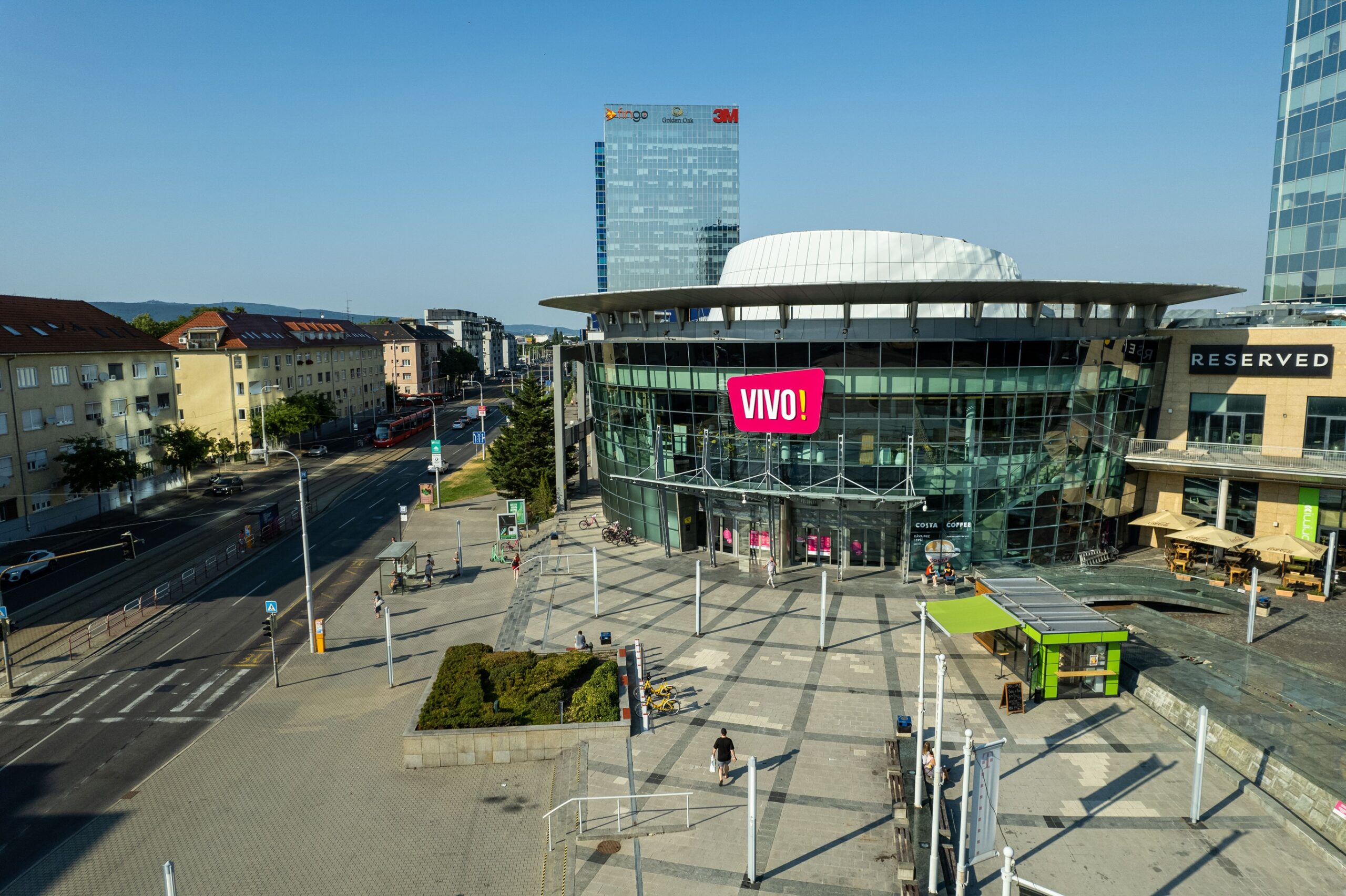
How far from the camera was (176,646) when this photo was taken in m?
30.8

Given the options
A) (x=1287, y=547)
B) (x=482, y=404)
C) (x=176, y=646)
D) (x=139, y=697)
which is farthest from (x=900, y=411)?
(x=482, y=404)

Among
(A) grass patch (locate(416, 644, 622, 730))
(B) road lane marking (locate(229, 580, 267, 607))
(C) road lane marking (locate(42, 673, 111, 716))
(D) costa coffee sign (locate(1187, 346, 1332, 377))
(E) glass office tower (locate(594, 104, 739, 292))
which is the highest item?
(E) glass office tower (locate(594, 104, 739, 292))

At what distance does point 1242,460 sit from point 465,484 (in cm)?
5540

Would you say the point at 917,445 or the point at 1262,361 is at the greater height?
the point at 1262,361

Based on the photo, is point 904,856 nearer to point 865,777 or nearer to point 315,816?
point 865,777

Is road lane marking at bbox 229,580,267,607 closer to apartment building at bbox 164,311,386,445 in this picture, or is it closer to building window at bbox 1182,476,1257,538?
apartment building at bbox 164,311,386,445

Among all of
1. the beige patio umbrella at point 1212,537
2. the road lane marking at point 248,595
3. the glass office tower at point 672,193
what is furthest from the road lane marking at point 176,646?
the glass office tower at point 672,193

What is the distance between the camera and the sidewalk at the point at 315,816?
16609mm

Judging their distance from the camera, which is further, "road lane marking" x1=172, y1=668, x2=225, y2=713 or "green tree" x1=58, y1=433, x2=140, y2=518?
"green tree" x1=58, y1=433, x2=140, y2=518

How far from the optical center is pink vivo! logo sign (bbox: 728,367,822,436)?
3378 centimetres

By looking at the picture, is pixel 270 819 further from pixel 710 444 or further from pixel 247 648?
pixel 710 444

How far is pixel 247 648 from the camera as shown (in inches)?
1204

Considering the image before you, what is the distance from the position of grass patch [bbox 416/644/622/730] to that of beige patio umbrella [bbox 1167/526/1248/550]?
27804mm

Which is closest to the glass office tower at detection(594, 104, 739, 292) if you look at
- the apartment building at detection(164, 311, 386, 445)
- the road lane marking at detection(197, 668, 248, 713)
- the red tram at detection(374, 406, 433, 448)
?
the red tram at detection(374, 406, 433, 448)
